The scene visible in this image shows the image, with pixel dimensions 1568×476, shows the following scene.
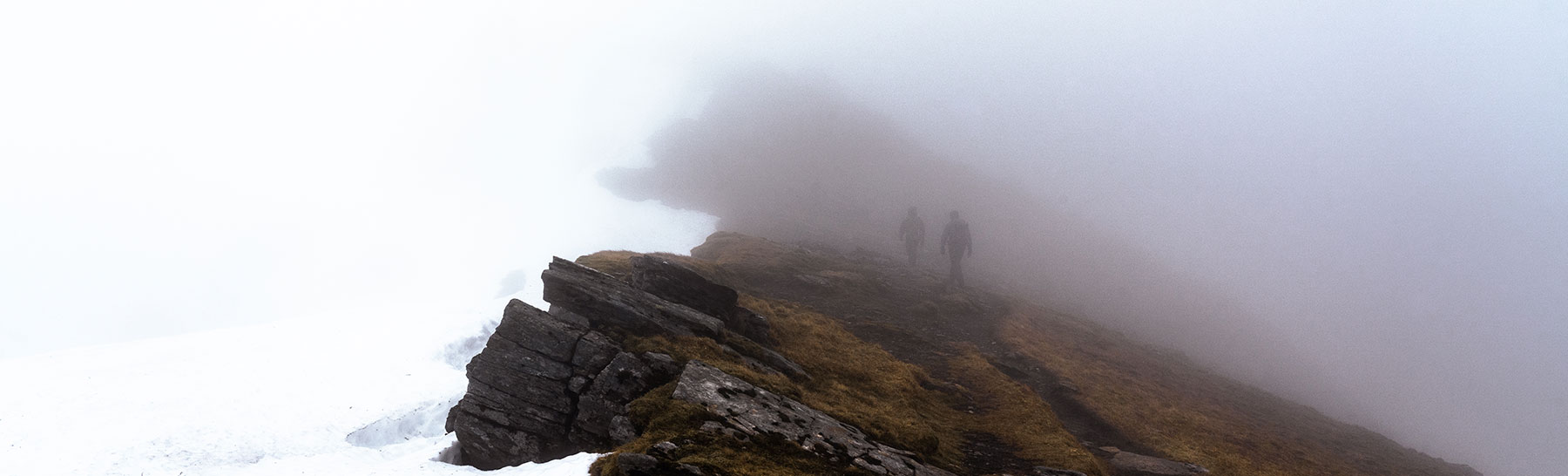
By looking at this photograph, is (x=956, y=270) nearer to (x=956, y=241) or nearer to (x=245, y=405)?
(x=956, y=241)

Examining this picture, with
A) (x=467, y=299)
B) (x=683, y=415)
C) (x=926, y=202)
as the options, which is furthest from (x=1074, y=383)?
(x=926, y=202)

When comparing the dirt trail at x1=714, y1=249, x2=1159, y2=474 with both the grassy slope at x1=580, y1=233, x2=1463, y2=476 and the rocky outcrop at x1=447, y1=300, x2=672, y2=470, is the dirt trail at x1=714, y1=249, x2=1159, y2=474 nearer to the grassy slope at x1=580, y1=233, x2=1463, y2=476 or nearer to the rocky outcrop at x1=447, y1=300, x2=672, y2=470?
the grassy slope at x1=580, y1=233, x2=1463, y2=476

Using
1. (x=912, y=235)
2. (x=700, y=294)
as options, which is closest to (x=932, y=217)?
(x=912, y=235)

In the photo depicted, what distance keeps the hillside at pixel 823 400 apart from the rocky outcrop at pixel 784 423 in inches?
2.8

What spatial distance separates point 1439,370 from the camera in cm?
12369

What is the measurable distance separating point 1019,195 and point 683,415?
137506mm

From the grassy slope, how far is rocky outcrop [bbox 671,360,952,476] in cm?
138

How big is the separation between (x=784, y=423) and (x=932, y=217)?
11466 cm

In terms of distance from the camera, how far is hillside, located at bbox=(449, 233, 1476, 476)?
55.6 ft

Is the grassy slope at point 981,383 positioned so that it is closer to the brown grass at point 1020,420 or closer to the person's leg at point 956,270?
the brown grass at point 1020,420

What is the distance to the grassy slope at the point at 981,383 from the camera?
2169 centimetres

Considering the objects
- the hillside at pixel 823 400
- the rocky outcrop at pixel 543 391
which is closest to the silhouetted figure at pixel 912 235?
the hillside at pixel 823 400

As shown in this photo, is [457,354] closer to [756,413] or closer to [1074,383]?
[756,413]

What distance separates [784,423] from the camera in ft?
57.1
